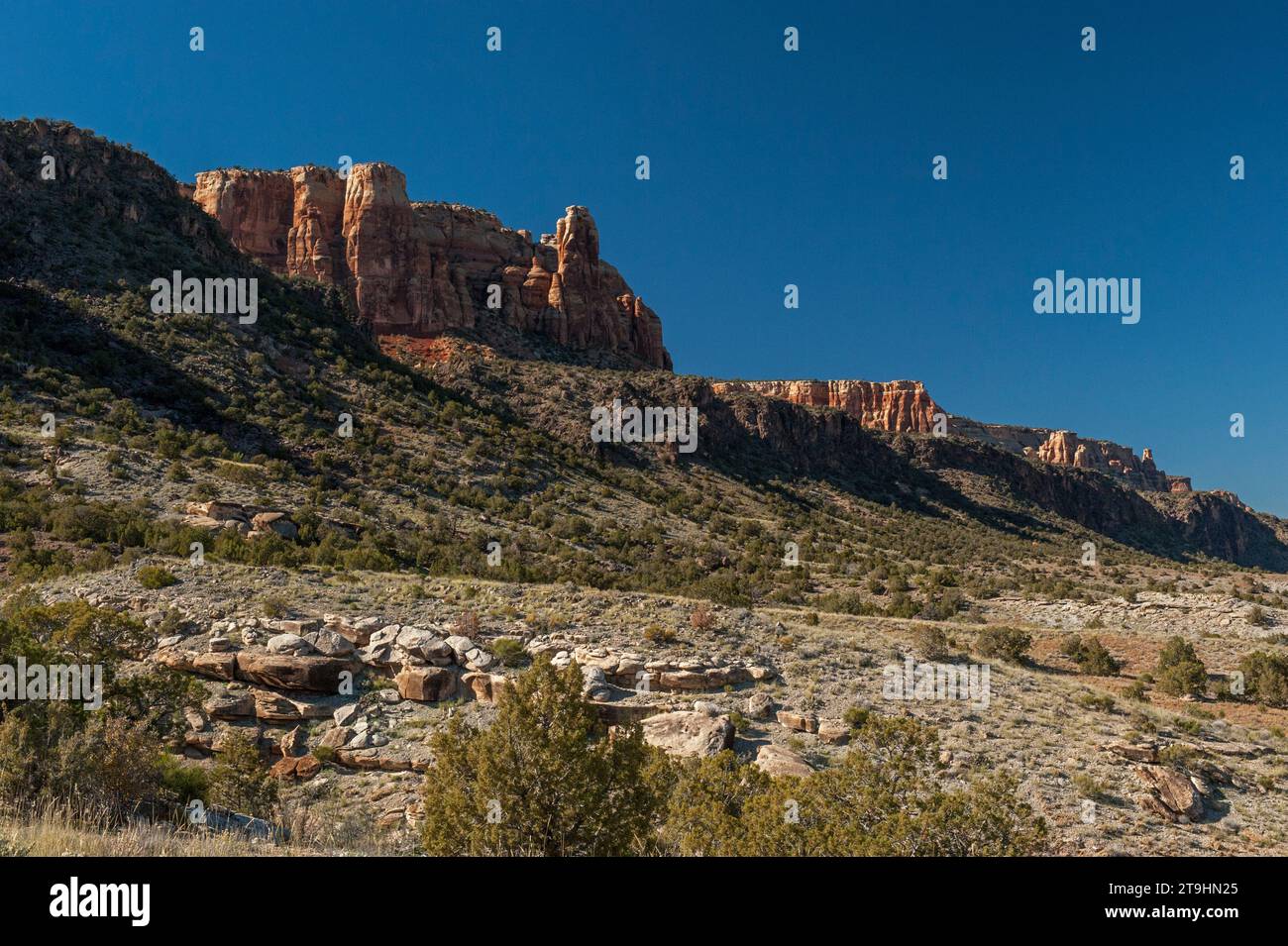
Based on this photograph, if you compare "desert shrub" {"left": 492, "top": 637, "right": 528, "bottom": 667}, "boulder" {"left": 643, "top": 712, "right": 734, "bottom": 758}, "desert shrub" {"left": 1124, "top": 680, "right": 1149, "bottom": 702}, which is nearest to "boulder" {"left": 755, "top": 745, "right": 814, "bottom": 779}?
"boulder" {"left": 643, "top": 712, "right": 734, "bottom": 758}

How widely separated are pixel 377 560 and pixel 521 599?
622 centimetres

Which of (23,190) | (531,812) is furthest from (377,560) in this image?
(23,190)

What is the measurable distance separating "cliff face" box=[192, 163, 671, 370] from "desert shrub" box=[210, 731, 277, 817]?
63611 mm

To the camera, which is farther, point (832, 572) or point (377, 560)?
point (832, 572)

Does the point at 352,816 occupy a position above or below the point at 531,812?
below

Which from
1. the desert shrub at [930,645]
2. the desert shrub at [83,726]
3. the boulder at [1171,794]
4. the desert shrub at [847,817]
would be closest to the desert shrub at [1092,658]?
the desert shrub at [930,645]

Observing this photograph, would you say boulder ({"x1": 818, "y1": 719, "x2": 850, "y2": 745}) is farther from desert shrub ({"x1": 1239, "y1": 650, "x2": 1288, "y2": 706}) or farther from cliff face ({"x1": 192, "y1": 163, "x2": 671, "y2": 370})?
cliff face ({"x1": 192, "y1": 163, "x2": 671, "y2": 370})

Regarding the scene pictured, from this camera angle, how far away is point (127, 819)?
5.43m

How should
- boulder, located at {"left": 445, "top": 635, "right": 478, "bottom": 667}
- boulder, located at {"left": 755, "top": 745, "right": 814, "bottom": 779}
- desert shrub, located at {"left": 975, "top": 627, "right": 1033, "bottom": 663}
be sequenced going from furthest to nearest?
1. desert shrub, located at {"left": 975, "top": 627, "right": 1033, "bottom": 663}
2. boulder, located at {"left": 445, "top": 635, "right": 478, "bottom": 667}
3. boulder, located at {"left": 755, "top": 745, "right": 814, "bottom": 779}

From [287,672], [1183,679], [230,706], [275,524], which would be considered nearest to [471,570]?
[275,524]

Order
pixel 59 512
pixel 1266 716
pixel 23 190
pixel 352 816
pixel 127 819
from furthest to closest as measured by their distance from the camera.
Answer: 1. pixel 23 190
2. pixel 59 512
3. pixel 1266 716
4. pixel 352 816
5. pixel 127 819

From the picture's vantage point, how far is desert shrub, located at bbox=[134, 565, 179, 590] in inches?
555
